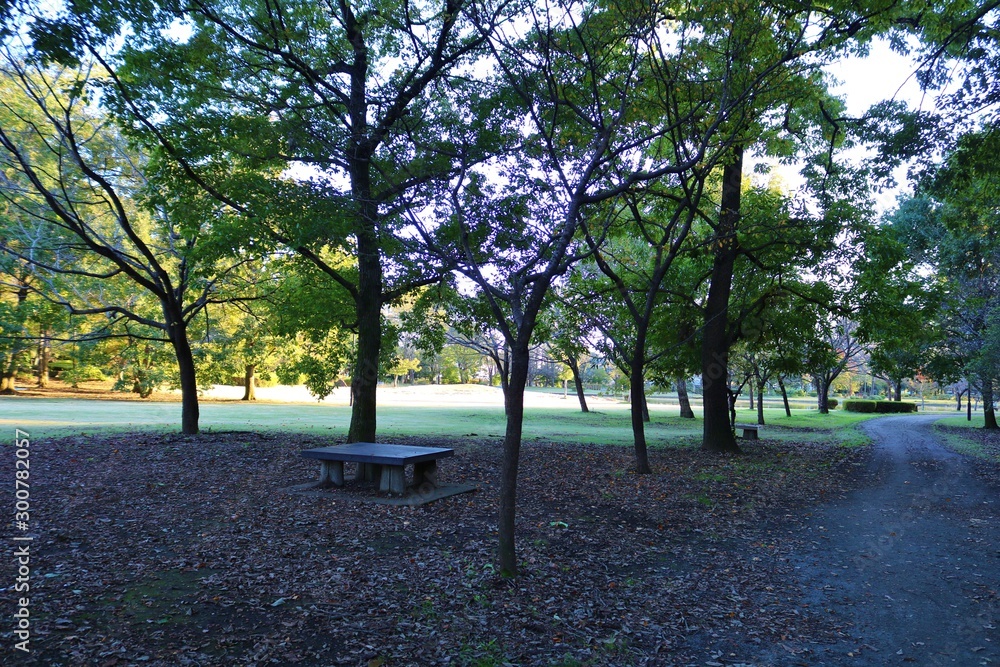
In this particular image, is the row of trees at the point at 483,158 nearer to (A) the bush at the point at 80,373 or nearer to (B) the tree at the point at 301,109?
(B) the tree at the point at 301,109

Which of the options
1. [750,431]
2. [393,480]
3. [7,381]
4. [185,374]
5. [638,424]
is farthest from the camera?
[7,381]

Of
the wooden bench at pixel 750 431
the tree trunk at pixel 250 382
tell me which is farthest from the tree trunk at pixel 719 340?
the tree trunk at pixel 250 382

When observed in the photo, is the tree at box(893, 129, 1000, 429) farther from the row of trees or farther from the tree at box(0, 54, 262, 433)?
the tree at box(0, 54, 262, 433)

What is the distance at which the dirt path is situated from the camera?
435 cm

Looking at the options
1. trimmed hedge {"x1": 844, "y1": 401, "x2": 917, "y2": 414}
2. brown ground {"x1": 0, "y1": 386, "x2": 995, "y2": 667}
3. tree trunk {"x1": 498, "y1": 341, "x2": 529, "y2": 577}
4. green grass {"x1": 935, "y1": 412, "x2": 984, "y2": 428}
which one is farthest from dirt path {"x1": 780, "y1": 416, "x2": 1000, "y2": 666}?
trimmed hedge {"x1": 844, "y1": 401, "x2": 917, "y2": 414}

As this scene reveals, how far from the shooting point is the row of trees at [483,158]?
7.68 meters

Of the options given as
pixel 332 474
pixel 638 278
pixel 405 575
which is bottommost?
pixel 405 575

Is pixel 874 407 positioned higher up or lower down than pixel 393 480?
lower down

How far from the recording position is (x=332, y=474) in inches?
374

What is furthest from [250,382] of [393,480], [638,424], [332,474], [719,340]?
[393,480]

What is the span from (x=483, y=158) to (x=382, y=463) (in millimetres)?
4305

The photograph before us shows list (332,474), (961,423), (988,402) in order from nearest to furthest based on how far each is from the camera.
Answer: (332,474) < (988,402) < (961,423)

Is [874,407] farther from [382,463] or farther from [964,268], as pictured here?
[382,463]

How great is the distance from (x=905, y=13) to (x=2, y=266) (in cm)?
2335
